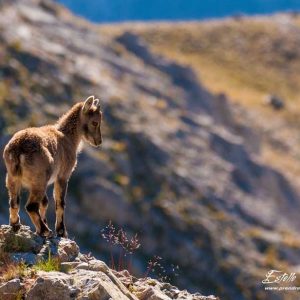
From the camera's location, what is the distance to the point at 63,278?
12.4 metres

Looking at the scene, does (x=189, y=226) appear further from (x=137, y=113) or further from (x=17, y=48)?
(x=17, y=48)

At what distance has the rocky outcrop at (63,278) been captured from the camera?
12195 mm

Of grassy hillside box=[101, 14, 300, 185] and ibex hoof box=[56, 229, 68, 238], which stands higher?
grassy hillside box=[101, 14, 300, 185]

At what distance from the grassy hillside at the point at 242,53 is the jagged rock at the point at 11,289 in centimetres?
10730

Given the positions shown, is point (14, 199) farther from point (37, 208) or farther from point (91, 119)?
point (91, 119)

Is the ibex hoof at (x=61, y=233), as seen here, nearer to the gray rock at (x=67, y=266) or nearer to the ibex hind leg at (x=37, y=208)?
the ibex hind leg at (x=37, y=208)

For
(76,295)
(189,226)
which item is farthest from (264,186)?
(76,295)

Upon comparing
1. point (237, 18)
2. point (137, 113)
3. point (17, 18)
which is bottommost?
point (137, 113)

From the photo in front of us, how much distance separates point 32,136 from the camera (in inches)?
587

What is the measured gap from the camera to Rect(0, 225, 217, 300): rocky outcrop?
40.0 ft

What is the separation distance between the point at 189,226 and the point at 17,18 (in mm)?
25859

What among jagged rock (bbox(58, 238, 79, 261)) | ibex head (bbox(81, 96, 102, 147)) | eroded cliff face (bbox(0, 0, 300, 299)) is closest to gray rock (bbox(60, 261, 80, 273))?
jagged rock (bbox(58, 238, 79, 261))

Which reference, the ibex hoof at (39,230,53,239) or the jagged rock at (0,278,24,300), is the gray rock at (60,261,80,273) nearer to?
the jagged rock at (0,278,24,300)

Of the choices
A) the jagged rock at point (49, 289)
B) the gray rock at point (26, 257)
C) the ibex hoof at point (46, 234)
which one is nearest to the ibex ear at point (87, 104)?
the ibex hoof at point (46, 234)
